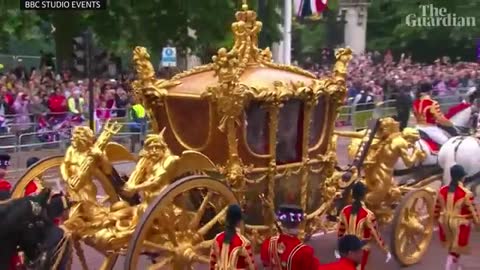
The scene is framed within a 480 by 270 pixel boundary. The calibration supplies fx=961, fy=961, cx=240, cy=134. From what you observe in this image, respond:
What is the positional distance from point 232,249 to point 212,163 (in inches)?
68.3

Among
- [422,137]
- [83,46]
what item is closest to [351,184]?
[422,137]

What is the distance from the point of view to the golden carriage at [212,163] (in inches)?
348

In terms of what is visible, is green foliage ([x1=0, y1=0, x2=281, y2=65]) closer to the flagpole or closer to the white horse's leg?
the flagpole

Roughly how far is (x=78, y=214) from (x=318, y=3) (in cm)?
1446

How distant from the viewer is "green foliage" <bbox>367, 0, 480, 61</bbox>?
142 ft

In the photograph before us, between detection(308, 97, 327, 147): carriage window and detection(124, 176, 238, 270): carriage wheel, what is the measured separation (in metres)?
1.87

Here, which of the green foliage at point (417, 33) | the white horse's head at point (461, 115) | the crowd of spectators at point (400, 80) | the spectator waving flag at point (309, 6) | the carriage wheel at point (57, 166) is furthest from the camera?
the green foliage at point (417, 33)

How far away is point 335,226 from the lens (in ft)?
36.6

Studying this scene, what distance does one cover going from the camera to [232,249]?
8023 millimetres

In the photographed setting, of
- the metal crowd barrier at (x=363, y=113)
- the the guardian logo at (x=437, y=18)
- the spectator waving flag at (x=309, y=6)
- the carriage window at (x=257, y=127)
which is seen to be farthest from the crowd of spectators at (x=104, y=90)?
the carriage window at (x=257, y=127)

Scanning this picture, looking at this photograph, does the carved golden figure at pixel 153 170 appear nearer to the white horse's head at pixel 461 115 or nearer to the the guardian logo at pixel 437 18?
the white horse's head at pixel 461 115

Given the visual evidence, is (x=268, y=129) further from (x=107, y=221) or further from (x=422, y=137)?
(x=422, y=137)

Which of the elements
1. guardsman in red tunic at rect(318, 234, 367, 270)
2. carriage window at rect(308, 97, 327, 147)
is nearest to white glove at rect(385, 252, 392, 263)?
carriage window at rect(308, 97, 327, 147)

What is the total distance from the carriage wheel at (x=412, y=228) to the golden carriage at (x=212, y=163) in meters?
0.03
